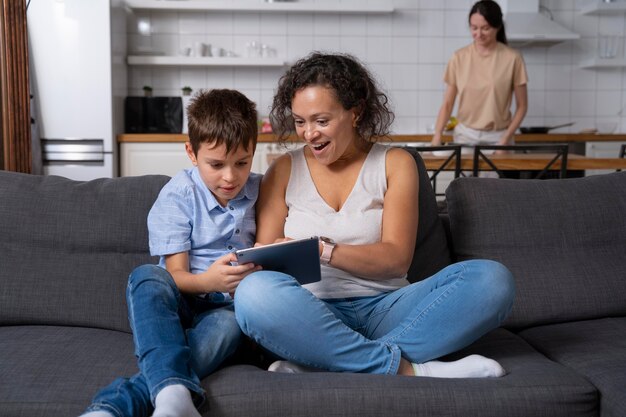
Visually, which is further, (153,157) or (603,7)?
(603,7)

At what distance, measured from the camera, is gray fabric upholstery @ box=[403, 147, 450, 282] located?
2152mm

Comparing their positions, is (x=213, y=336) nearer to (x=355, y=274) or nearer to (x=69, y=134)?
(x=355, y=274)

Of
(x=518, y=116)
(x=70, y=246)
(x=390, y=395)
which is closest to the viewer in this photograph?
(x=390, y=395)

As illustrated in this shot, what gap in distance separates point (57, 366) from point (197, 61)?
3944mm

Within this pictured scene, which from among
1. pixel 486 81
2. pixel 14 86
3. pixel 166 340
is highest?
pixel 486 81

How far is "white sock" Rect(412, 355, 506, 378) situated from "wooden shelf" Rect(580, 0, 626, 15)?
15.3 feet

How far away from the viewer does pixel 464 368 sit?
5.32ft

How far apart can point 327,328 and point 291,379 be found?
135mm

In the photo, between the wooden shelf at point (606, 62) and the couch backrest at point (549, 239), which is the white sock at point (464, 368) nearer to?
the couch backrest at point (549, 239)

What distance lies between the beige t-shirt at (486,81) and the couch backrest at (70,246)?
113 inches

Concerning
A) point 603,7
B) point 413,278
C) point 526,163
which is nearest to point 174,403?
point 413,278

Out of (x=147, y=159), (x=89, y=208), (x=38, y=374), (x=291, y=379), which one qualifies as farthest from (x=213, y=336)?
(x=147, y=159)

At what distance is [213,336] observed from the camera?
5.40ft

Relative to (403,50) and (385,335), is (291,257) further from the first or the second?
(403,50)
